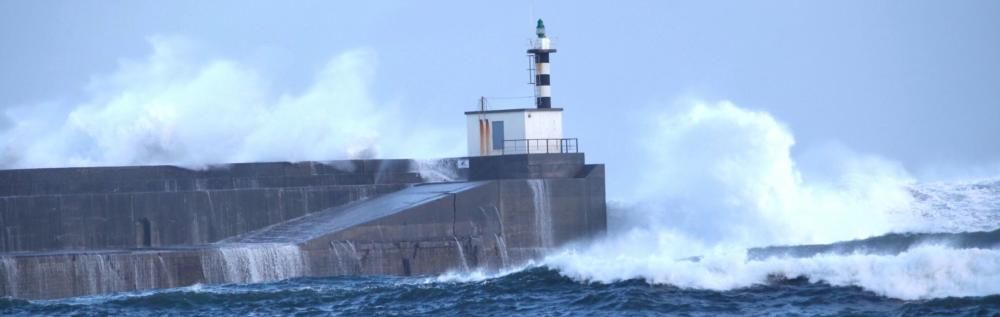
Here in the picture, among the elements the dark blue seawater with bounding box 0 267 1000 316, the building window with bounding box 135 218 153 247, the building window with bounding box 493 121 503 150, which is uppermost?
the building window with bounding box 493 121 503 150

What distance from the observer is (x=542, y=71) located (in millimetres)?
30188

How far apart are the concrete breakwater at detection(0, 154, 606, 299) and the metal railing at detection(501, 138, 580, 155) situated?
2.79 feet

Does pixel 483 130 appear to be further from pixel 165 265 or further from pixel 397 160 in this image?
pixel 165 265

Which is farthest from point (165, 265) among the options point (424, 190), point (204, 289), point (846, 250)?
point (846, 250)

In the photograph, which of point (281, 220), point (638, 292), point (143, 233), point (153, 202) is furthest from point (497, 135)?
point (638, 292)

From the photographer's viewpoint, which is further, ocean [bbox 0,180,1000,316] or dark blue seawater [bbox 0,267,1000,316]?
ocean [bbox 0,180,1000,316]

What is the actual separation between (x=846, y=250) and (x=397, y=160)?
8.05 meters

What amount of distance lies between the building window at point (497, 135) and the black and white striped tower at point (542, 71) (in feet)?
2.92

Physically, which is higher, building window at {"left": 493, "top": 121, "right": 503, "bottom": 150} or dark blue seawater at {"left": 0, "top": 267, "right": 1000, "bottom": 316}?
building window at {"left": 493, "top": 121, "right": 503, "bottom": 150}

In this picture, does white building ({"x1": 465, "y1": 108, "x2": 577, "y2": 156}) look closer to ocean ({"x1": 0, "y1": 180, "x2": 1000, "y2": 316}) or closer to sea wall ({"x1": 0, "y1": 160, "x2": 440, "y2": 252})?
sea wall ({"x1": 0, "y1": 160, "x2": 440, "y2": 252})

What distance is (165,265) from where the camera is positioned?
2244 centimetres

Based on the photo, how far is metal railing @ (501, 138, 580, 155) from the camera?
29.3 metres

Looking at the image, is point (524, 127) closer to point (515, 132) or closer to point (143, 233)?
point (515, 132)

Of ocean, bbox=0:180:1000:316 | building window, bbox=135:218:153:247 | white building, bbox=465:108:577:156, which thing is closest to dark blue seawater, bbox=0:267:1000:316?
ocean, bbox=0:180:1000:316
